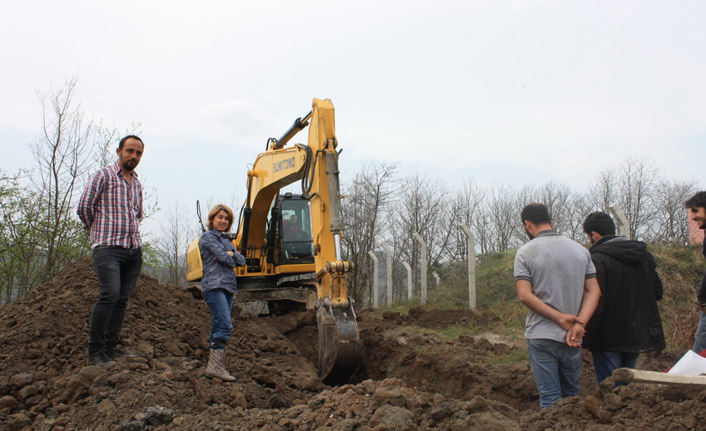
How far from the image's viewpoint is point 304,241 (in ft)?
34.5

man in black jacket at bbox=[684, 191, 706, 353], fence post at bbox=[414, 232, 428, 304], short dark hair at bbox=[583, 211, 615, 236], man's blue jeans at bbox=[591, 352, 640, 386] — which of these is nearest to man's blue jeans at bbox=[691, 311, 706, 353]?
man in black jacket at bbox=[684, 191, 706, 353]

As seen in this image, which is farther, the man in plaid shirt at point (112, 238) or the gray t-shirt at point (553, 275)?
the man in plaid shirt at point (112, 238)

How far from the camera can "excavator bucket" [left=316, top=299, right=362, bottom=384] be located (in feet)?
19.4

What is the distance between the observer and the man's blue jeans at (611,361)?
142 inches

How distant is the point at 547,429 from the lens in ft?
8.37

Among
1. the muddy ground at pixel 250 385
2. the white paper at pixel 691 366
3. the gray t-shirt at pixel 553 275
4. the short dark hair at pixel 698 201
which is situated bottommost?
the muddy ground at pixel 250 385

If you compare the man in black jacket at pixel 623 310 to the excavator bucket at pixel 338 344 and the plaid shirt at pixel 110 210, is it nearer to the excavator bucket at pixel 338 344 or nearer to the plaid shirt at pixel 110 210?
the excavator bucket at pixel 338 344

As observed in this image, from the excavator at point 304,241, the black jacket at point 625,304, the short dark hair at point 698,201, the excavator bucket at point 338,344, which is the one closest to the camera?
the black jacket at point 625,304

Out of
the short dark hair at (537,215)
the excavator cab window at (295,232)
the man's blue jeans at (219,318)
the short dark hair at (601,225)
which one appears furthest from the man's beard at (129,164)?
the excavator cab window at (295,232)

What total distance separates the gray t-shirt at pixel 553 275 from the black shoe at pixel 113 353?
350 centimetres

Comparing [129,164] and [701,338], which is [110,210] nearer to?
[129,164]

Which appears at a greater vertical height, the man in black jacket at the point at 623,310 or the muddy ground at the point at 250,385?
the man in black jacket at the point at 623,310

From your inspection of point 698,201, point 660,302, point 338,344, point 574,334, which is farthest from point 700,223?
point 660,302

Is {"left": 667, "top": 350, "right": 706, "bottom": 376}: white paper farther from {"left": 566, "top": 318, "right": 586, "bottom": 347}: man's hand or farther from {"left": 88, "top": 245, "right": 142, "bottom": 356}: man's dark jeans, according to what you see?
{"left": 88, "top": 245, "right": 142, "bottom": 356}: man's dark jeans
